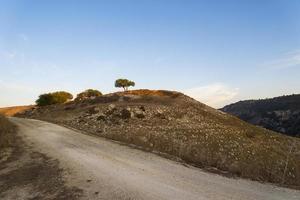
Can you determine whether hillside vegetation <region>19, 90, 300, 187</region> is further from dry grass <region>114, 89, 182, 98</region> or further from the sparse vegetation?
the sparse vegetation

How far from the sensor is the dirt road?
1238 centimetres

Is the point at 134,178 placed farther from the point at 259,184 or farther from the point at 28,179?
the point at 259,184

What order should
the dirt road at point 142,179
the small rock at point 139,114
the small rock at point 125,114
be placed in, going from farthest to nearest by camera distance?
the small rock at point 139,114, the small rock at point 125,114, the dirt road at point 142,179

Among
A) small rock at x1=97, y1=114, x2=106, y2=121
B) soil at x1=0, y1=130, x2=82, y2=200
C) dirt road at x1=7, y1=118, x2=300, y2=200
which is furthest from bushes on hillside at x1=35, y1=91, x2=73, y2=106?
soil at x1=0, y1=130, x2=82, y2=200

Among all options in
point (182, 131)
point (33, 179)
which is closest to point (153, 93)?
point (182, 131)

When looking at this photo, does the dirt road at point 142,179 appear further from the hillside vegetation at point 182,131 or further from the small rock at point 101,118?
the small rock at point 101,118

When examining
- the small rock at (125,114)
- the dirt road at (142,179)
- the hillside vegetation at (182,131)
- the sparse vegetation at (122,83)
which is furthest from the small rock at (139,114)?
the sparse vegetation at (122,83)

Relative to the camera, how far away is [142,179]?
14172mm

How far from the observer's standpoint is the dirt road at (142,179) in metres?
12.4

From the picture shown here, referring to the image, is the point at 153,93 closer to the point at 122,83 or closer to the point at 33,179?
the point at 122,83

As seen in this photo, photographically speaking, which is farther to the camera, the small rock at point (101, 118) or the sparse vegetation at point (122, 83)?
the sparse vegetation at point (122, 83)

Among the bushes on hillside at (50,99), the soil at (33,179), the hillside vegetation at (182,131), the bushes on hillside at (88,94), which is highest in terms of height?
the bushes on hillside at (88,94)

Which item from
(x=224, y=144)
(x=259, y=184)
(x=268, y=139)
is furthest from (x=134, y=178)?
(x=268, y=139)

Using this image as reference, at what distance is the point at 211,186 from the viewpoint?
14.1 m
